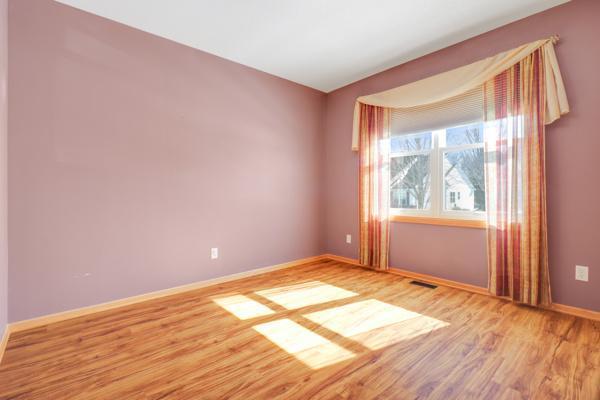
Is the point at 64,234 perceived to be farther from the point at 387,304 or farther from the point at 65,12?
the point at 387,304

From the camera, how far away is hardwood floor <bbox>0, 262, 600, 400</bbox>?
4.66ft

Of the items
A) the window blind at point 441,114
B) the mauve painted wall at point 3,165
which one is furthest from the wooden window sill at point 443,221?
the mauve painted wall at point 3,165

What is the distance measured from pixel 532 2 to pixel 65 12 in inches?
153

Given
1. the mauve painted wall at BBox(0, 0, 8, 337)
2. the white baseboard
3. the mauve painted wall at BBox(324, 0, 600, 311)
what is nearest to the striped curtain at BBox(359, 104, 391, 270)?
the mauve painted wall at BBox(324, 0, 600, 311)

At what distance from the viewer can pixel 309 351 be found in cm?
175

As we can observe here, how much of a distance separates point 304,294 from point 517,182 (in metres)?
2.25

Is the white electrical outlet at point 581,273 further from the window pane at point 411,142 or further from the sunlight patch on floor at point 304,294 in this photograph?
the sunlight patch on floor at point 304,294

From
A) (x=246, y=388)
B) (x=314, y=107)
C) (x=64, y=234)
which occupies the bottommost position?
(x=246, y=388)

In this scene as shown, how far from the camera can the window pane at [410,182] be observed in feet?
10.8

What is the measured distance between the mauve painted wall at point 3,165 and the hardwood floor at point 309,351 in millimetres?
311

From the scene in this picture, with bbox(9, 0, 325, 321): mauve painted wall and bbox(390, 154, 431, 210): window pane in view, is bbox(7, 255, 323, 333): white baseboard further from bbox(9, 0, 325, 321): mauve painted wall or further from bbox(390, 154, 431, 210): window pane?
bbox(390, 154, 431, 210): window pane

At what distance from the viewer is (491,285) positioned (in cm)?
266

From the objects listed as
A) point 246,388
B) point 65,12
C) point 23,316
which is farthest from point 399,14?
point 23,316

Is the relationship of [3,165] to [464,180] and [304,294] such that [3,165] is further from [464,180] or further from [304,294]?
[464,180]
